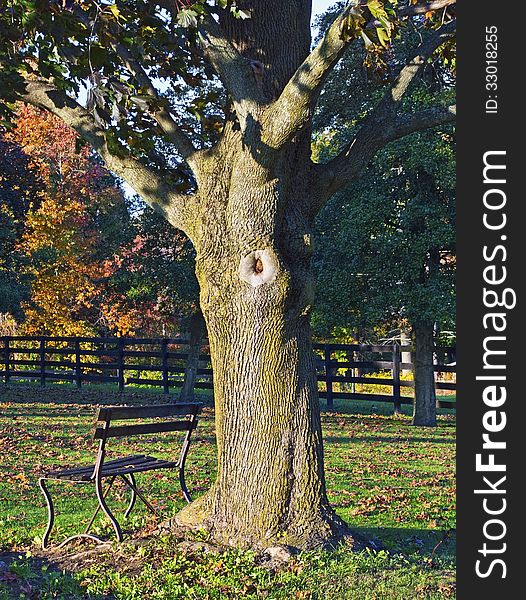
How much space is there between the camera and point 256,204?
263 inches

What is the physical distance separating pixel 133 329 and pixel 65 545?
26.2 metres

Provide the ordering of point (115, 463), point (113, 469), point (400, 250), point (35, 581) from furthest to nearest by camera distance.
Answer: point (400, 250)
point (115, 463)
point (113, 469)
point (35, 581)

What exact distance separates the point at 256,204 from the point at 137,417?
7.17ft

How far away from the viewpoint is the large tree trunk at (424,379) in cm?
1823

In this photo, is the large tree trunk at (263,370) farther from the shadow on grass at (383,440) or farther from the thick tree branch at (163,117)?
the shadow on grass at (383,440)

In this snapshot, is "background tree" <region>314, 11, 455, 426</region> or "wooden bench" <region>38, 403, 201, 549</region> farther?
"background tree" <region>314, 11, 455, 426</region>

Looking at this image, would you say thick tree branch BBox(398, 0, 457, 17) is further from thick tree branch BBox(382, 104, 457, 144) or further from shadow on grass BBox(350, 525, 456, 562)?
shadow on grass BBox(350, 525, 456, 562)

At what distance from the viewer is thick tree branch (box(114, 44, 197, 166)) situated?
7.29m

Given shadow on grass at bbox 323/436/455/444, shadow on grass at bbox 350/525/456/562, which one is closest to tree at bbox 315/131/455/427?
shadow on grass at bbox 323/436/455/444

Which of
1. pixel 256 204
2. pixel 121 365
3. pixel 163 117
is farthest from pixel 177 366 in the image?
pixel 256 204

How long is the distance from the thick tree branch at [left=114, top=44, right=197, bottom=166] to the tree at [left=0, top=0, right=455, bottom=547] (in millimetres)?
16

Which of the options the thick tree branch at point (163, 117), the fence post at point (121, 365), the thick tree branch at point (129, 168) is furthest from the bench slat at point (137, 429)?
the fence post at point (121, 365)

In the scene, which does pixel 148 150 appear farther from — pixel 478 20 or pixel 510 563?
pixel 510 563

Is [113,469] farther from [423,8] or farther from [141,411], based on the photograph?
[423,8]
